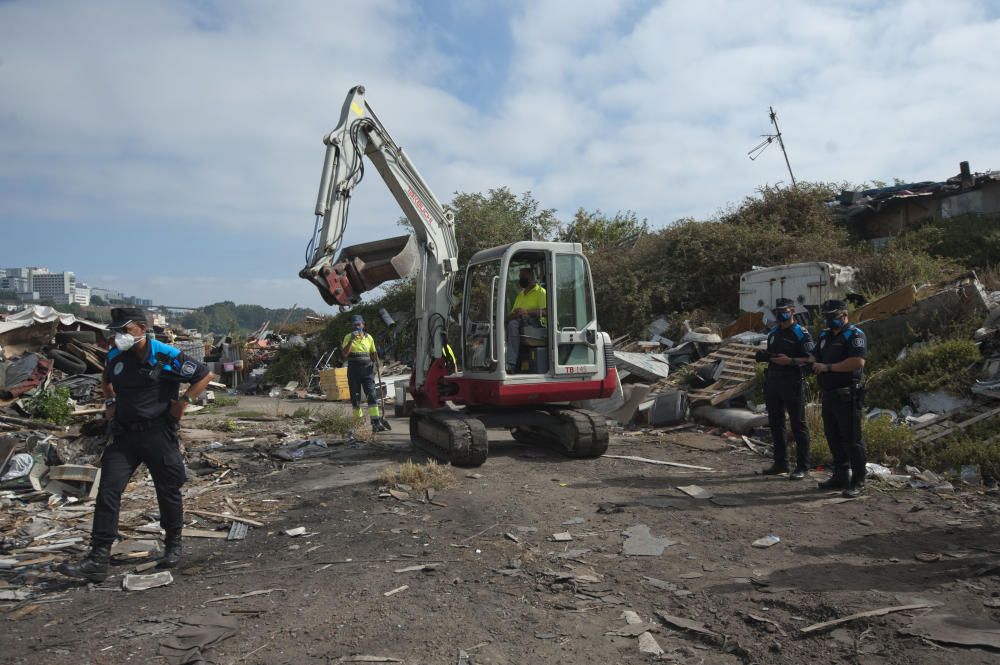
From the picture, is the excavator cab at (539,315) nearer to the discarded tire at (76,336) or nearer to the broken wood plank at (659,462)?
the broken wood plank at (659,462)

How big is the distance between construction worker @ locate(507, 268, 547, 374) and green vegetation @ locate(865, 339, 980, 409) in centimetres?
486

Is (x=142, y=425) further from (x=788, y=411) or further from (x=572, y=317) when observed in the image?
(x=788, y=411)

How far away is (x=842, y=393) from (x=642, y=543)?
2622 millimetres

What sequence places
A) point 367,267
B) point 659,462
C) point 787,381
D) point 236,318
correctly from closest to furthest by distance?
point 787,381 < point 659,462 < point 367,267 < point 236,318

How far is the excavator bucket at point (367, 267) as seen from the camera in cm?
830

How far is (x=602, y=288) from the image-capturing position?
1845 centimetres

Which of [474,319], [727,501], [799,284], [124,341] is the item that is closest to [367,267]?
[474,319]

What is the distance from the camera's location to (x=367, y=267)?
28.6 ft

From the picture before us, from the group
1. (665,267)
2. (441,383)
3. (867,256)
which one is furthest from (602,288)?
(441,383)

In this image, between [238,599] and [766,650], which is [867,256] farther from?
[238,599]

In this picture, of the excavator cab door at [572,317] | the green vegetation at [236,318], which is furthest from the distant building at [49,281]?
the excavator cab door at [572,317]

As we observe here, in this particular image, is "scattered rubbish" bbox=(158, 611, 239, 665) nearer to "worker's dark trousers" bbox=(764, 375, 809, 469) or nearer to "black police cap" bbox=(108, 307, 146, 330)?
"black police cap" bbox=(108, 307, 146, 330)

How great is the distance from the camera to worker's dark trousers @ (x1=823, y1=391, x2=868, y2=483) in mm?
6434

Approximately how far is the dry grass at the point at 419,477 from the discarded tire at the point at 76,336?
29.0 feet
